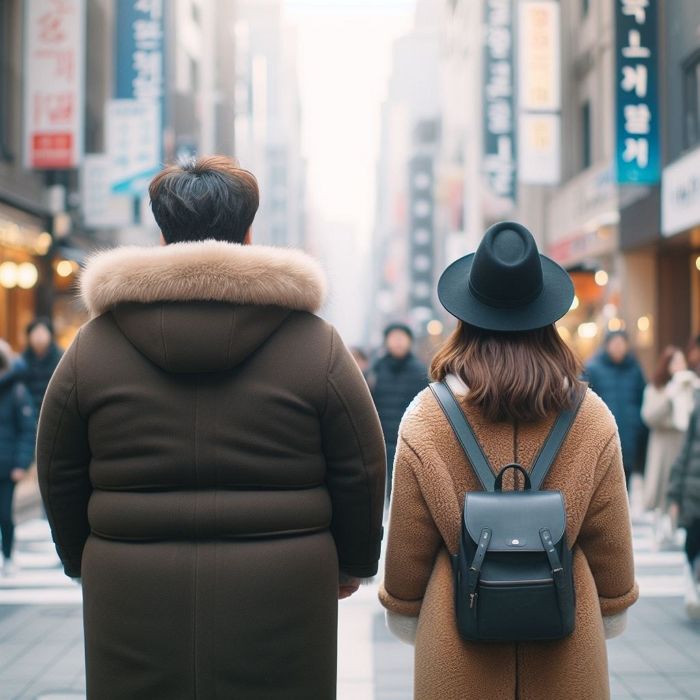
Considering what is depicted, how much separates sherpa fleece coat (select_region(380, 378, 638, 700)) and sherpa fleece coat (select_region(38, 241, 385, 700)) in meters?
0.20

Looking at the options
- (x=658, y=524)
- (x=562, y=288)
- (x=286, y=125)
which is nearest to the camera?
(x=562, y=288)

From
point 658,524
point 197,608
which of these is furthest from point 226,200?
point 658,524

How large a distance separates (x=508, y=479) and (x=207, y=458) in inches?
30.8

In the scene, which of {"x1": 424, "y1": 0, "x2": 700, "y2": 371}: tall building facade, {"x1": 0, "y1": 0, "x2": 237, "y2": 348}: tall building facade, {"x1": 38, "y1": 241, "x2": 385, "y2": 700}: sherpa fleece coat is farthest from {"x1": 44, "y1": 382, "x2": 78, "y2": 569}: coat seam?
{"x1": 0, "y1": 0, "x2": 237, "y2": 348}: tall building facade

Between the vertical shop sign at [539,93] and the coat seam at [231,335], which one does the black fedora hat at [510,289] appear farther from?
the vertical shop sign at [539,93]

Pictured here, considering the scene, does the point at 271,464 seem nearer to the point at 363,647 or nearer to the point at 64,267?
the point at 363,647

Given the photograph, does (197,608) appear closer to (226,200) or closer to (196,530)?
(196,530)

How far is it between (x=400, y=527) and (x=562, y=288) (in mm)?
792

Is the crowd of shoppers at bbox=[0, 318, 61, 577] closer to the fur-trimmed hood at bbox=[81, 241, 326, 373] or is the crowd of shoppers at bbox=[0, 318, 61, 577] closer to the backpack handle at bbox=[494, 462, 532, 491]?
the fur-trimmed hood at bbox=[81, 241, 326, 373]

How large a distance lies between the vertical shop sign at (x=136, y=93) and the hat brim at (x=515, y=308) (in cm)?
1837

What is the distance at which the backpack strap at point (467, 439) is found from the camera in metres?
2.55

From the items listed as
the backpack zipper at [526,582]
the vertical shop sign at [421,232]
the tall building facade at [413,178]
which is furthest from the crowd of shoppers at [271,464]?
the vertical shop sign at [421,232]

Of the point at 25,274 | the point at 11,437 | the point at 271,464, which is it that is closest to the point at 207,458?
the point at 271,464

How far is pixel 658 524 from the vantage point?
969 centimetres
